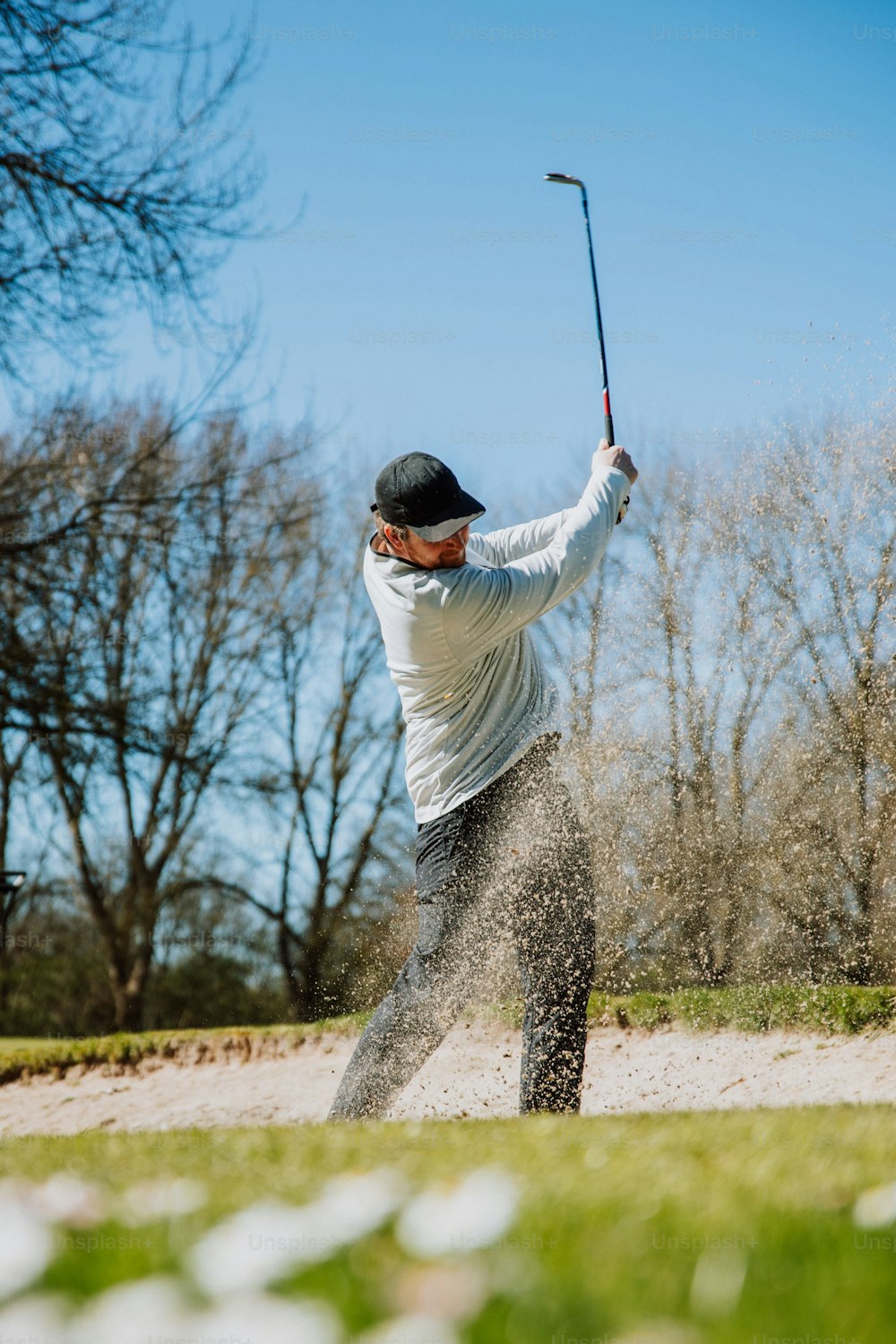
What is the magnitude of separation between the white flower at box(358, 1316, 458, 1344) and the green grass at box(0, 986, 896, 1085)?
16.6 feet

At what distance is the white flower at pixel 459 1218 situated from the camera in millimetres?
1208

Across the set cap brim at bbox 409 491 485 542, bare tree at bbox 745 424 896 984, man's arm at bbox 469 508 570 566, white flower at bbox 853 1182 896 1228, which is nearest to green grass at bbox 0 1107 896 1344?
white flower at bbox 853 1182 896 1228

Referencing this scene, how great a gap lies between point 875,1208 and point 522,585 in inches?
78.5

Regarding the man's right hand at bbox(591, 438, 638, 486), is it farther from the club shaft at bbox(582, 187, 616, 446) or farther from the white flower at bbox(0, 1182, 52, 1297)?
the white flower at bbox(0, 1182, 52, 1297)

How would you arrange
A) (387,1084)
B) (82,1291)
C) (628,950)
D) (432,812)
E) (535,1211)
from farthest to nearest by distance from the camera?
(628,950)
(432,812)
(387,1084)
(535,1211)
(82,1291)

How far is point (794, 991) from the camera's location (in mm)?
5812

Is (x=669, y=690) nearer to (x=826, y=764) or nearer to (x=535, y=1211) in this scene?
(x=826, y=764)

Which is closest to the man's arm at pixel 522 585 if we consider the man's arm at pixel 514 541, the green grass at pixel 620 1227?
the man's arm at pixel 514 541

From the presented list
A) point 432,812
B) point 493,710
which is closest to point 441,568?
point 493,710

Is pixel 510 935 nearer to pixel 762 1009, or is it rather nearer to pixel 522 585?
pixel 522 585

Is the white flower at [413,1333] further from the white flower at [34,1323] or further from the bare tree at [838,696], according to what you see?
the bare tree at [838,696]

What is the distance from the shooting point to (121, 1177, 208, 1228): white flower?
1.41 m

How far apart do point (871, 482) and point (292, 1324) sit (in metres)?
10.0

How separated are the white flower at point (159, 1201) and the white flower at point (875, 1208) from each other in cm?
79
